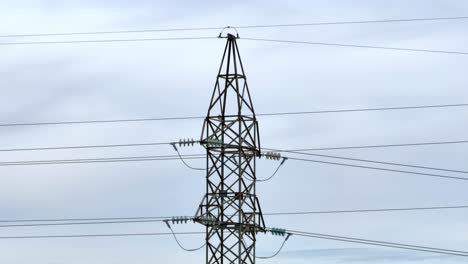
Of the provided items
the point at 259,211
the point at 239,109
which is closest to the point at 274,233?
the point at 259,211

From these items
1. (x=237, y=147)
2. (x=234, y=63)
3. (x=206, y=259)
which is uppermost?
(x=234, y=63)

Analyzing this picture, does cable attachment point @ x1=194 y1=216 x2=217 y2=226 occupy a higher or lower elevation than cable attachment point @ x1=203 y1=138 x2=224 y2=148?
lower

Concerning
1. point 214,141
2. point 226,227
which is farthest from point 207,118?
point 226,227

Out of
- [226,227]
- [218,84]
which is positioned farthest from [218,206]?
[218,84]

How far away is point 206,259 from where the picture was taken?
265ft

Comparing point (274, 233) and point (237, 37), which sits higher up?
point (237, 37)

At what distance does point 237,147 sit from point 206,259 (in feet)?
22.9

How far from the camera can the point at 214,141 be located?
8250cm

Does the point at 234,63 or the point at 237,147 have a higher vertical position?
the point at 234,63

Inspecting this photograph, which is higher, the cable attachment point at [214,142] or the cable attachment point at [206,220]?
the cable attachment point at [214,142]

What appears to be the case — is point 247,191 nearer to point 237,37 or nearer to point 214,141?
point 214,141

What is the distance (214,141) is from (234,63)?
18.0 feet

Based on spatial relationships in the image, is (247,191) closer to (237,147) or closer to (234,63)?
(237,147)

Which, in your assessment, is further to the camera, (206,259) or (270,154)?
(270,154)
